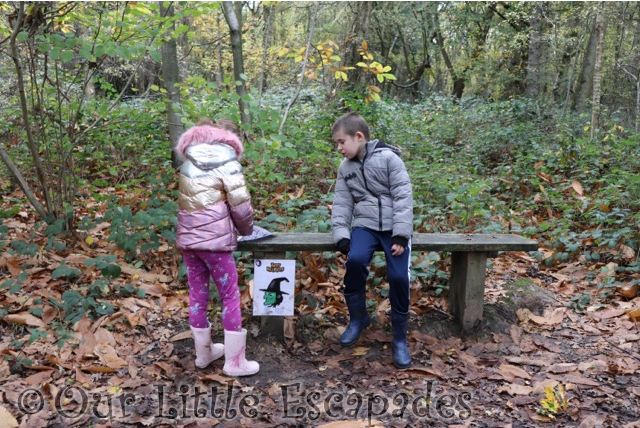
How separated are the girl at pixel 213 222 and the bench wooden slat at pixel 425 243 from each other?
313 mm

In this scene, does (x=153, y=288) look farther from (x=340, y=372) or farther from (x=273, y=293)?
(x=340, y=372)

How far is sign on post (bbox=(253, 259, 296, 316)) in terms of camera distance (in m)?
3.62

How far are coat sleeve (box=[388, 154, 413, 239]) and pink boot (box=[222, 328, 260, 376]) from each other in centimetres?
125

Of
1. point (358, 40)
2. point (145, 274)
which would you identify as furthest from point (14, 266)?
point (358, 40)

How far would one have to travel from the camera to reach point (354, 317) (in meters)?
3.68

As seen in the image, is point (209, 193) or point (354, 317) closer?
point (209, 193)

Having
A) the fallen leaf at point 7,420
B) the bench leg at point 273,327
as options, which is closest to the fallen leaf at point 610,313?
the bench leg at point 273,327

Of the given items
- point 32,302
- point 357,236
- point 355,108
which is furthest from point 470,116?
point 32,302

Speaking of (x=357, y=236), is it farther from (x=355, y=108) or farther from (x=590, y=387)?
(x=355, y=108)

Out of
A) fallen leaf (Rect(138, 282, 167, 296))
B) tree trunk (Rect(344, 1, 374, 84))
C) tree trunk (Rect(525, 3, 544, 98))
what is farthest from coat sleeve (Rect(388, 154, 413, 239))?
tree trunk (Rect(525, 3, 544, 98))

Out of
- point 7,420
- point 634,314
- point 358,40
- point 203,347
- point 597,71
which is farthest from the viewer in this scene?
point 597,71

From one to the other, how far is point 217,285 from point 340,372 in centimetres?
103

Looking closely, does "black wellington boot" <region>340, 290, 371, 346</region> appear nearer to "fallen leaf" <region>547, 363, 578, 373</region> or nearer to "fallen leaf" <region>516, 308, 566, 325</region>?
"fallen leaf" <region>547, 363, 578, 373</region>

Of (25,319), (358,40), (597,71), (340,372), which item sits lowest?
(340,372)
